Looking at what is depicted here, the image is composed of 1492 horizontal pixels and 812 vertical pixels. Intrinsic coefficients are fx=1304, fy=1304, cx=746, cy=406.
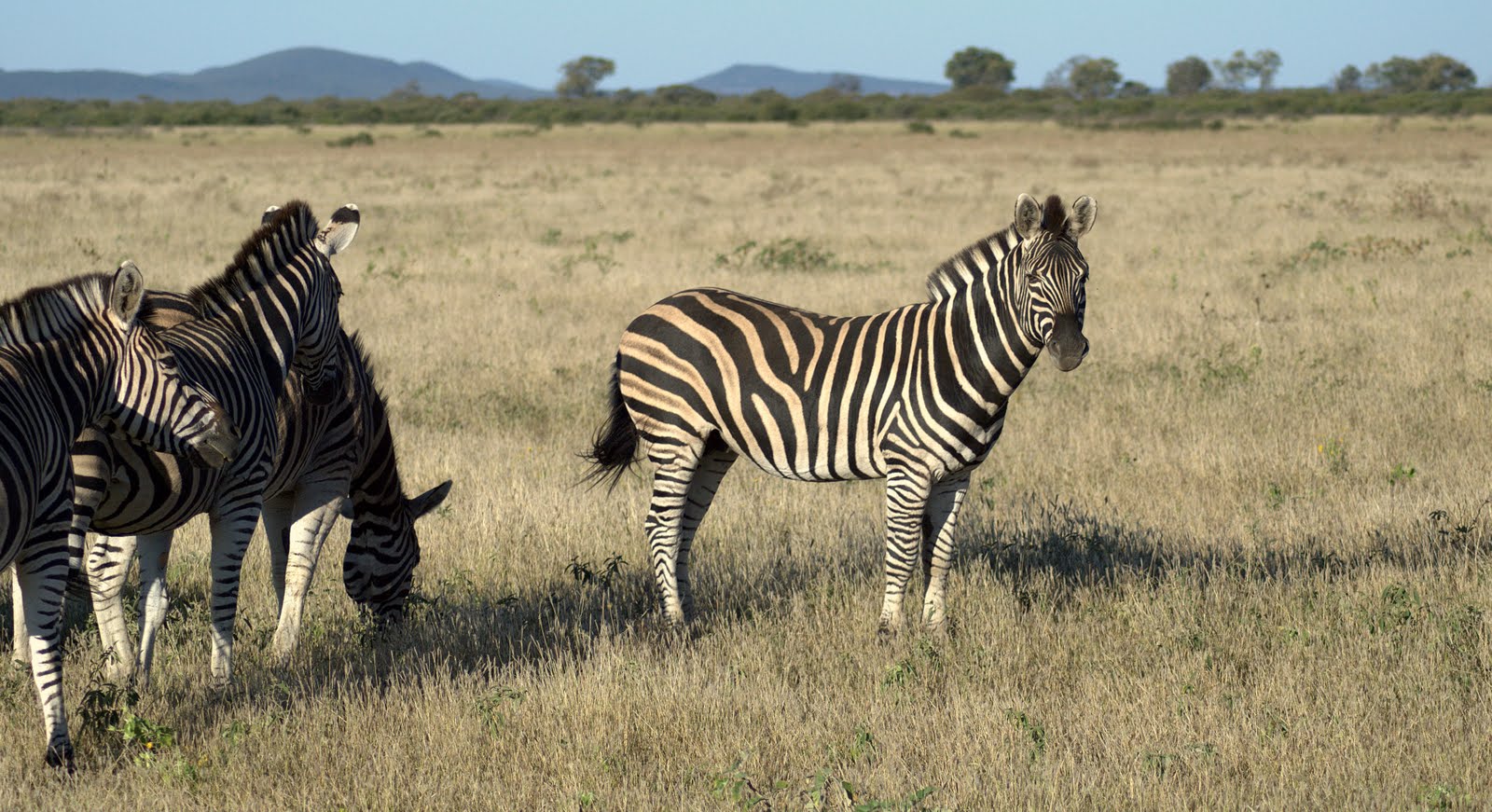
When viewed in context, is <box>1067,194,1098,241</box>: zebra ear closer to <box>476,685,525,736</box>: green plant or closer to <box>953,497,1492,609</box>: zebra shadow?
<box>953,497,1492,609</box>: zebra shadow

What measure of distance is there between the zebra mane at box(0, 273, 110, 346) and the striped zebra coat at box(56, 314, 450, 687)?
0.44m

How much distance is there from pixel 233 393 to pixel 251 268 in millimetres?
592

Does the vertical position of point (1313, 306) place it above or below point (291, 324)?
below

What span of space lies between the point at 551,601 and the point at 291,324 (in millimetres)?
2025

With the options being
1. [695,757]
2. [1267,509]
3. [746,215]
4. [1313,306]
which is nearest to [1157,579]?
[1267,509]

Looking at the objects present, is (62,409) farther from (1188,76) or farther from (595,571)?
(1188,76)

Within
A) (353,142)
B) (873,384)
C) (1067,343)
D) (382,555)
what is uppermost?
(353,142)

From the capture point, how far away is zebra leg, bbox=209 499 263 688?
5098mm

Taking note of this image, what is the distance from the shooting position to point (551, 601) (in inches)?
258

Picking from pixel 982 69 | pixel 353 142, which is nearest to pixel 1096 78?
pixel 982 69

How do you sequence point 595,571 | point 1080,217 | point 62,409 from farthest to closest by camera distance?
point 595,571
point 1080,217
point 62,409

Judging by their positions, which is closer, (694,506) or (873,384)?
(873,384)

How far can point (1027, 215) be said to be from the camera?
545cm

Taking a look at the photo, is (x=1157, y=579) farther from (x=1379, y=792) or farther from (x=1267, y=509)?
(x=1379, y=792)
